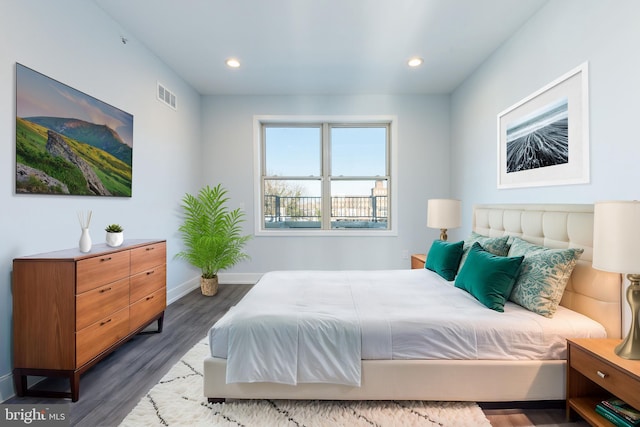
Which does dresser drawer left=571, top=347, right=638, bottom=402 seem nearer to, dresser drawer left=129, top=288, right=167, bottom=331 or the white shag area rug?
the white shag area rug

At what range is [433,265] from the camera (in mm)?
2967

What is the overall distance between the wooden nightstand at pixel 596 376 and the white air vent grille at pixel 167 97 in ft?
14.1

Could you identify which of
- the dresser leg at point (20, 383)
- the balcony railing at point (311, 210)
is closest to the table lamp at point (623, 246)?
the dresser leg at point (20, 383)

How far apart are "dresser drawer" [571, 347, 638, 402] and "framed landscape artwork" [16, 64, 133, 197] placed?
3.43 meters

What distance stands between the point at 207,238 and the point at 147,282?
131 centimetres

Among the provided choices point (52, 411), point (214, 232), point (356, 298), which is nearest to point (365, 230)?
point (214, 232)

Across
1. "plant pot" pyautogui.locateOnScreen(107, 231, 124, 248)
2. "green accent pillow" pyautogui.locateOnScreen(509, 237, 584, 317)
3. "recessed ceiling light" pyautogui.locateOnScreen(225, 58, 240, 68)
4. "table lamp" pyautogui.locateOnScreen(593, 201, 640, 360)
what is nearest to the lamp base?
"table lamp" pyautogui.locateOnScreen(593, 201, 640, 360)

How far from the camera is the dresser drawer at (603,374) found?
4.41 feet

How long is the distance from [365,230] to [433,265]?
180 cm

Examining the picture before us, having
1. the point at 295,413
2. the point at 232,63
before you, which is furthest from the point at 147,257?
the point at 232,63

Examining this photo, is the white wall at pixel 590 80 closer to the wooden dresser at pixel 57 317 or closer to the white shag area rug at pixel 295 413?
the white shag area rug at pixel 295 413

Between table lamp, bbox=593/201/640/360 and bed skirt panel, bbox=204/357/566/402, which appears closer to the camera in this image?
table lamp, bbox=593/201/640/360

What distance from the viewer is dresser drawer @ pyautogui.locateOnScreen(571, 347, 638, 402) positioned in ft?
4.41

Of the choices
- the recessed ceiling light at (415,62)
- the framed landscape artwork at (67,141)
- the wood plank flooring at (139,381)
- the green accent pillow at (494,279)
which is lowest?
the wood plank flooring at (139,381)
